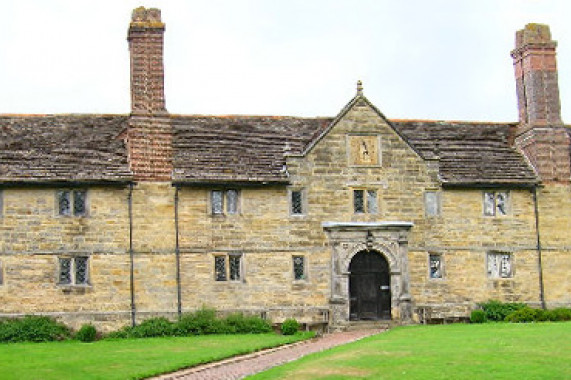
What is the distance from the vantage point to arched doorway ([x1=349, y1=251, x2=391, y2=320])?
38219mm

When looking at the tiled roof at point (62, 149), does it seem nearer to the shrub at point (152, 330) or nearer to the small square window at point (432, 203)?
the shrub at point (152, 330)

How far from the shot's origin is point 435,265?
3903 centimetres

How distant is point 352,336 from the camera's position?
3441 centimetres

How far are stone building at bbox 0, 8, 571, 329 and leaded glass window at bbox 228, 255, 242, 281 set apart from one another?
0.20ft

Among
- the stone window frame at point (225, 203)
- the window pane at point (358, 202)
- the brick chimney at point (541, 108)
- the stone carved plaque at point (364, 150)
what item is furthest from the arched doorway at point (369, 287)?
the brick chimney at point (541, 108)

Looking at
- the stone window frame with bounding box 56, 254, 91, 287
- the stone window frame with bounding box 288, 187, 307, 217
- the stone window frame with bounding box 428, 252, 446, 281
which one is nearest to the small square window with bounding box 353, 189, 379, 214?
the stone window frame with bounding box 288, 187, 307, 217

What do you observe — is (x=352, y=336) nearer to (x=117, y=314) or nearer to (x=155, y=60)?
(x=117, y=314)

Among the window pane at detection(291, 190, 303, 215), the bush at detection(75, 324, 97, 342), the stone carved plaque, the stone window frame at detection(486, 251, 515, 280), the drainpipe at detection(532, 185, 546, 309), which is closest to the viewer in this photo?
the bush at detection(75, 324, 97, 342)

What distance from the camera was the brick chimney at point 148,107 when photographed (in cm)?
3712

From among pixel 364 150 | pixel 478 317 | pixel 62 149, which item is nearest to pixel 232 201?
pixel 364 150

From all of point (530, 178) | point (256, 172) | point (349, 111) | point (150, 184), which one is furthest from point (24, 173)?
point (530, 178)

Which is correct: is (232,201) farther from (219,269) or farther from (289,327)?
(289,327)

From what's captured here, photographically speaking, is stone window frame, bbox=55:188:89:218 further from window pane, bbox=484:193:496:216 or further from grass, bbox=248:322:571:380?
window pane, bbox=484:193:496:216

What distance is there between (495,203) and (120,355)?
1877cm
